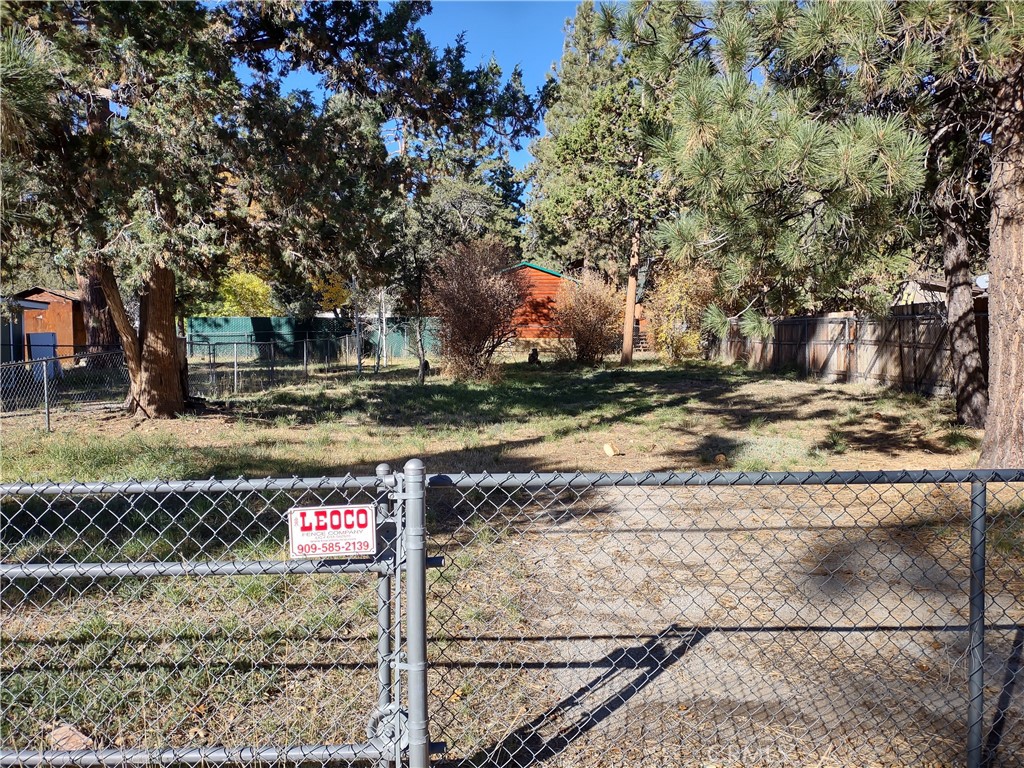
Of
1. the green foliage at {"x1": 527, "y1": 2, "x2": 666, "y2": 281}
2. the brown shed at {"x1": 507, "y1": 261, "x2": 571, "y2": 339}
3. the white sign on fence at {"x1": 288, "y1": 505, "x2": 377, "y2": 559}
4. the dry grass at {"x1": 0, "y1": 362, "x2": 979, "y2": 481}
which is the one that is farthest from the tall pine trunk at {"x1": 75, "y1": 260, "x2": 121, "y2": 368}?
the white sign on fence at {"x1": 288, "y1": 505, "x2": 377, "y2": 559}

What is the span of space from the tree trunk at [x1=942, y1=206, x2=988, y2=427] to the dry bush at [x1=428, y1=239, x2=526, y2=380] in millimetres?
11736

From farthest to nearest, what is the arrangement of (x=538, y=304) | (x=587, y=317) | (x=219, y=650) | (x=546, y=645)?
(x=538, y=304), (x=587, y=317), (x=546, y=645), (x=219, y=650)

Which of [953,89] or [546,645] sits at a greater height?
[953,89]

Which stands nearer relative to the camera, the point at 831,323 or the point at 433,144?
the point at 433,144

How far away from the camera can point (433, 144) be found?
1274 centimetres

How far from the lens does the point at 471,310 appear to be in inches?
826

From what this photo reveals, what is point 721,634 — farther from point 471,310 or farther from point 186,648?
point 471,310

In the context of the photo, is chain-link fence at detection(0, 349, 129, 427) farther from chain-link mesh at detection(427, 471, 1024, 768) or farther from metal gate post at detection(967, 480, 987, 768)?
metal gate post at detection(967, 480, 987, 768)

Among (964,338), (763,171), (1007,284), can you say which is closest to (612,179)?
(964,338)

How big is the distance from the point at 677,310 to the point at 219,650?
24800 mm

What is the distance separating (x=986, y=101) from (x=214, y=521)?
8351 millimetres

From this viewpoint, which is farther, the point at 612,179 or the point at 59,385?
the point at 612,179

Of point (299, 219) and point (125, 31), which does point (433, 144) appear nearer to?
point (299, 219)

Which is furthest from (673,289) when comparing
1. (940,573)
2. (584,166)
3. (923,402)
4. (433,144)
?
(940,573)
